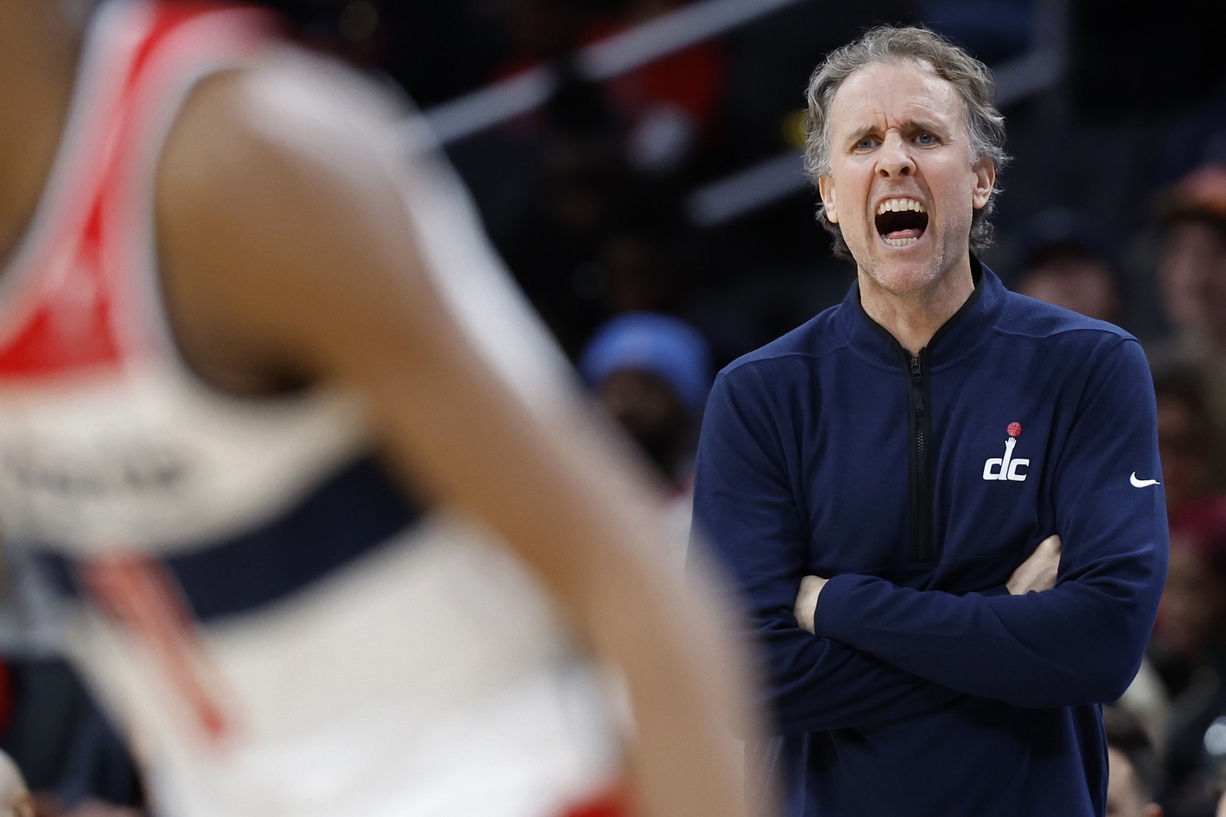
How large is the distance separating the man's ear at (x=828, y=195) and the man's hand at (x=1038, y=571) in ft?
2.18

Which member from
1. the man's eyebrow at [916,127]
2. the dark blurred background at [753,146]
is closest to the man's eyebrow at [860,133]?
the man's eyebrow at [916,127]

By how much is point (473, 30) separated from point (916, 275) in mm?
6148

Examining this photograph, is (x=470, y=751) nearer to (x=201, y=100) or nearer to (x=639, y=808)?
(x=639, y=808)

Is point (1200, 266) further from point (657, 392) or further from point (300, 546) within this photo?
point (300, 546)

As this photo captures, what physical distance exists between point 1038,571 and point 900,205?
627 mm

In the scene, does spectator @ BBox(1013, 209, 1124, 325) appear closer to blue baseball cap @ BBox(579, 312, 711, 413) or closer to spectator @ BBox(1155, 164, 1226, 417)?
spectator @ BBox(1155, 164, 1226, 417)

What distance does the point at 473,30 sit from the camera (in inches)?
340

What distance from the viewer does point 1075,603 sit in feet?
8.59

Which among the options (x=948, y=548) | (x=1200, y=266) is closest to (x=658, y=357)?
(x=1200, y=266)

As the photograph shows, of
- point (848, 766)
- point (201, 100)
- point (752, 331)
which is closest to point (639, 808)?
point (201, 100)

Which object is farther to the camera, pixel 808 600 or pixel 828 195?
pixel 828 195

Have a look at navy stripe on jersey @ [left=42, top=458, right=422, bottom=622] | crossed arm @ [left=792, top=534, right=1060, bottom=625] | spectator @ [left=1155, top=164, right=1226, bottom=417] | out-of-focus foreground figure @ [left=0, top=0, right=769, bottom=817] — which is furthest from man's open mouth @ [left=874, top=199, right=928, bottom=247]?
spectator @ [left=1155, top=164, right=1226, bottom=417]

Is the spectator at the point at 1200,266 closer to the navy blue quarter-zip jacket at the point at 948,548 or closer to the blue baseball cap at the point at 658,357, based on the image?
the blue baseball cap at the point at 658,357

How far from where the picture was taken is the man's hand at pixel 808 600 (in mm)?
2789
